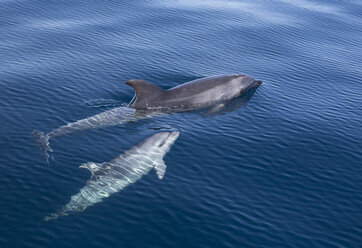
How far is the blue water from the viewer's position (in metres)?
26.5

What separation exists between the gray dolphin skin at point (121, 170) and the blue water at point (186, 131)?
57cm

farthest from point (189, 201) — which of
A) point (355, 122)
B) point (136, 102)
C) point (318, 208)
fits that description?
A: point (355, 122)

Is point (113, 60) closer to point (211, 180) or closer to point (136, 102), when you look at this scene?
point (136, 102)

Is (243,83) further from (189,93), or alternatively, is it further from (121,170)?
(121,170)

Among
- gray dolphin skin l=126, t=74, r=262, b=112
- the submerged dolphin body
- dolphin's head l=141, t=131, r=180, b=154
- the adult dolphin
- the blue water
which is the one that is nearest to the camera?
the blue water

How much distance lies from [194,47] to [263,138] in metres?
24.6

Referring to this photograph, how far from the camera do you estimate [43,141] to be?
33812 mm

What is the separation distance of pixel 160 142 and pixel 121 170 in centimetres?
485

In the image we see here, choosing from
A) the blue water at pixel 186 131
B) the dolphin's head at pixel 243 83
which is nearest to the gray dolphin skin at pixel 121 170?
the blue water at pixel 186 131

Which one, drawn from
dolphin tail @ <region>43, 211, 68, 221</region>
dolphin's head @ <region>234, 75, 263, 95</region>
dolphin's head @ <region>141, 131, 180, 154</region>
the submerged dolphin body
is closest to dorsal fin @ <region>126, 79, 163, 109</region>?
the submerged dolphin body

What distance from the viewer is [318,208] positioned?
96.3 feet

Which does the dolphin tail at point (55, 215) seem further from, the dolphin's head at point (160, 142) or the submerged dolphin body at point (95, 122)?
the dolphin's head at point (160, 142)

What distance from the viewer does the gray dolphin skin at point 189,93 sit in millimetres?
39250

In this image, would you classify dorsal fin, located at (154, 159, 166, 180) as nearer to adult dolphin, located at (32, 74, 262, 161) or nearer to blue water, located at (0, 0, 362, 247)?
blue water, located at (0, 0, 362, 247)
